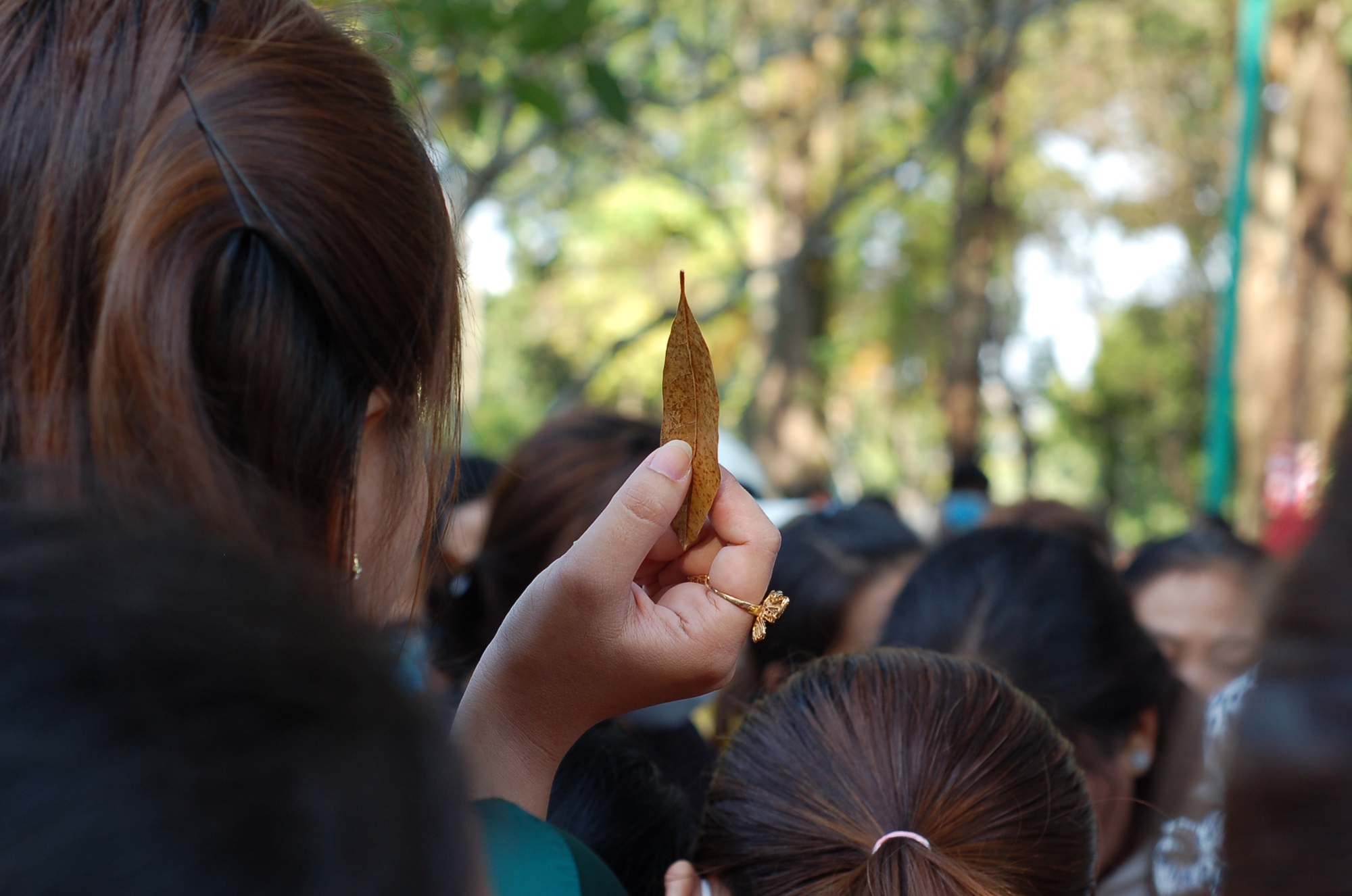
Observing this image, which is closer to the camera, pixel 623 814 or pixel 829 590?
pixel 623 814

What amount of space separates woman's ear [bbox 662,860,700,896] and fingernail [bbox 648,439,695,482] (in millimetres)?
471

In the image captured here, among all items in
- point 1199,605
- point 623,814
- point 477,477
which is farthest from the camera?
point 477,477

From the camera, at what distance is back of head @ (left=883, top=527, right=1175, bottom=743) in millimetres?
2027

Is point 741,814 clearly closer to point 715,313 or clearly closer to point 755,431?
point 715,313

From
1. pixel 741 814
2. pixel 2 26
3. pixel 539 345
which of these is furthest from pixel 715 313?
pixel 539 345

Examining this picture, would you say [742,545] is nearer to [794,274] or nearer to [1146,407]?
[794,274]

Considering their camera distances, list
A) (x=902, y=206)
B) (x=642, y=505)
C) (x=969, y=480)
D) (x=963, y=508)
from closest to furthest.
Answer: (x=642, y=505) → (x=963, y=508) → (x=969, y=480) → (x=902, y=206)

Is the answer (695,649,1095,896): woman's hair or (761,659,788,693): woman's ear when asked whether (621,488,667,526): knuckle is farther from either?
(761,659,788,693): woman's ear

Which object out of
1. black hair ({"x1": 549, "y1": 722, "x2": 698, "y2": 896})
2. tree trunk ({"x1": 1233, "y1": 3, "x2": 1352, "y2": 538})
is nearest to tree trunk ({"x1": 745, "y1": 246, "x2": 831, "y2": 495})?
tree trunk ({"x1": 1233, "y1": 3, "x2": 1352, "y2": 538})

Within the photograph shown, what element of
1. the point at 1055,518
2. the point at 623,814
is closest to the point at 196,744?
the point at 623,814

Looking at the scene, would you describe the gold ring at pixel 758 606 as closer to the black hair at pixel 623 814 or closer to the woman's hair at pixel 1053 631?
the black hair at pixel 623 814

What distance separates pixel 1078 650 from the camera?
81.4 inches

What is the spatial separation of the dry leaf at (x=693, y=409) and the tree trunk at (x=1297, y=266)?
7201 mm

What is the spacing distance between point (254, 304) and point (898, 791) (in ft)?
2.59
